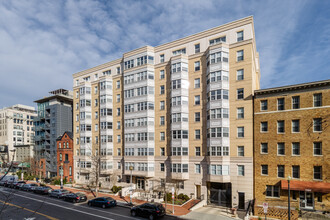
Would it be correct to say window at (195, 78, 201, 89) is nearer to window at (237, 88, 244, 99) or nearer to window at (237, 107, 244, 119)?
window at (237, 88, 244, 99)

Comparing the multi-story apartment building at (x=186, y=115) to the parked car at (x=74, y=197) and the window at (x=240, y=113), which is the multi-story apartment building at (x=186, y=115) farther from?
the parked car at (x=74, y=197)

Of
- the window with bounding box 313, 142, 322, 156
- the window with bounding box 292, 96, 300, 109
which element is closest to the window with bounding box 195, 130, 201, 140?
the window with bounding box 292, 96, 300, 109

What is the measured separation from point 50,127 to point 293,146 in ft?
208

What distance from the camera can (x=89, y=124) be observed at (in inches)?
2018

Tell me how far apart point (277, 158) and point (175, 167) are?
15706 mm

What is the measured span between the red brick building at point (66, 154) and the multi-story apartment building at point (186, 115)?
7097mm

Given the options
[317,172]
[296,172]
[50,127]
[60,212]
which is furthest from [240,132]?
[50,127]

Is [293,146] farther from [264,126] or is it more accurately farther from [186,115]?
[186,115]

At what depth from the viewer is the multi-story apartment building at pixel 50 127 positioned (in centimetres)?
6331

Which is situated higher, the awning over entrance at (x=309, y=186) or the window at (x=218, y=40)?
the window at (x=218, y=40)

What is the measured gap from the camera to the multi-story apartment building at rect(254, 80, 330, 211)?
1067 inches

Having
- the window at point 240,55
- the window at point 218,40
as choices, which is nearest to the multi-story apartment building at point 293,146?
the window at point 240,55

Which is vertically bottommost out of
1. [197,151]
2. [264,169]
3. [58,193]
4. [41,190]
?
[41,190]

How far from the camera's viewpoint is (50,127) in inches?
2598
